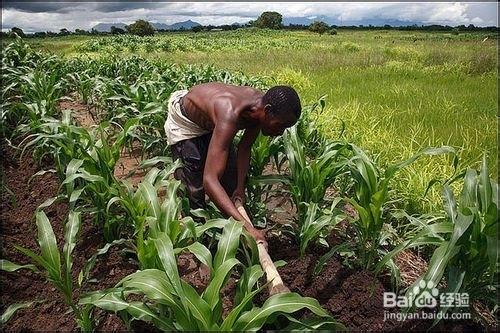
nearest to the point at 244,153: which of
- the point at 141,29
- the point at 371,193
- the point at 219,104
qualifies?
the point at 219,104

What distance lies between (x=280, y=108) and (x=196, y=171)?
95cm

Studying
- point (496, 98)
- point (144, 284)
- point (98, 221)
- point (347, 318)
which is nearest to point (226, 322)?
point (144, 284)

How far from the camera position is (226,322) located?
132 cm

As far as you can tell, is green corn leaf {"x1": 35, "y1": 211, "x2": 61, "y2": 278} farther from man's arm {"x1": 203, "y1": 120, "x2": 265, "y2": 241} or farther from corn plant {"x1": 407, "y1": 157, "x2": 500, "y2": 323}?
corn plant {"x1": 407, "y1": 157, "x2": 500, "y2": 323}

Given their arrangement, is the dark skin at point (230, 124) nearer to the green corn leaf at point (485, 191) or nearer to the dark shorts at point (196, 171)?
the dark shorts at point (196, 171)

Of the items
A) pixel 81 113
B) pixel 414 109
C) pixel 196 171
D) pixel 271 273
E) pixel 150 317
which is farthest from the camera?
pixel 81 113

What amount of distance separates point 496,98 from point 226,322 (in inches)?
269

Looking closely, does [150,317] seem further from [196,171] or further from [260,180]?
[196,171]

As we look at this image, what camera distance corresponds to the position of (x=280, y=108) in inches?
78.5

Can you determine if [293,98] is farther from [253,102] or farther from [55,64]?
[55,64]

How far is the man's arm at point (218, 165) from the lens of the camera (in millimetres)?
1939

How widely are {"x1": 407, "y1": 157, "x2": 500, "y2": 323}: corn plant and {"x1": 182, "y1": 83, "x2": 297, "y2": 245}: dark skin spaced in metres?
0.80

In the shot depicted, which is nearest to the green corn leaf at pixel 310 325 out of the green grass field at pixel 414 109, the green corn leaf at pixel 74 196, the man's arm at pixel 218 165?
the man's arm at pixel 218 165

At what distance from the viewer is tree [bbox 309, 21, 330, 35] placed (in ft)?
194
